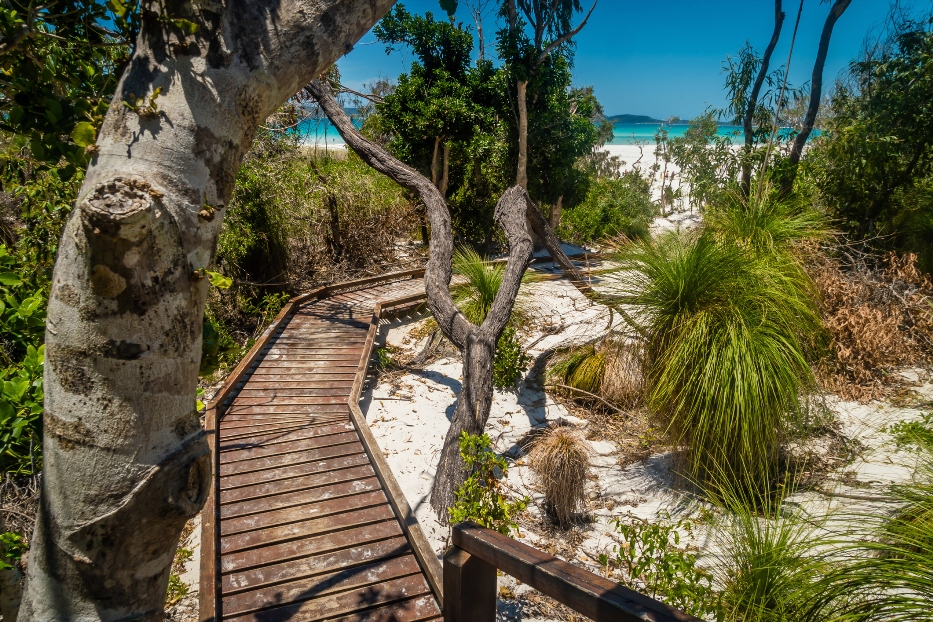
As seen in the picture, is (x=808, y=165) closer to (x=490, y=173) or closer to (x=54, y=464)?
(x=490, y=173)

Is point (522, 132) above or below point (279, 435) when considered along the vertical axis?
above

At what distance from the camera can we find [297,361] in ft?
22.5

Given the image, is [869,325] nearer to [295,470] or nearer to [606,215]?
[295,470]

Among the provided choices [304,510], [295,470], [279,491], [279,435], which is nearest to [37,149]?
[304,510]

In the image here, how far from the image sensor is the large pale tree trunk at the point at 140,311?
0.96m

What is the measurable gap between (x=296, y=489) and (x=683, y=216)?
19.1m

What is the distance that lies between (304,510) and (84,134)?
3.84 meters

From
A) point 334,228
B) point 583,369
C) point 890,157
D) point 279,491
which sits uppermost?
point 890,157

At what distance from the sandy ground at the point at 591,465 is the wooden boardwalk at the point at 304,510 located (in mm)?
470

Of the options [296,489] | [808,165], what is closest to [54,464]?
[296,489]

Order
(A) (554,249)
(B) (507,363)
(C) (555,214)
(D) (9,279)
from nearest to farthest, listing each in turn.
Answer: (D) (9,279), (B) (507,363), (A) (554,249), (C) (555,214)

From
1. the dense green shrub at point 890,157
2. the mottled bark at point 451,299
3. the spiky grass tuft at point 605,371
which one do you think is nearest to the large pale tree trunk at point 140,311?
the mottled bark at point 451,299

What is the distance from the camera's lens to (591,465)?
5.06 meters

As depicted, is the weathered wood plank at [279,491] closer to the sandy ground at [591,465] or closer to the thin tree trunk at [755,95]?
the sandy ground at [591,465]
